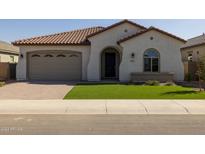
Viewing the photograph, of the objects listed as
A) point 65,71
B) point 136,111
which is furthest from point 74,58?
point 136,111

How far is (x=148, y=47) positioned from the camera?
24609 mm

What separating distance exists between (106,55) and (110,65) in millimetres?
915

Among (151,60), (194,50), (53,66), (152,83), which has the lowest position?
(152,83)

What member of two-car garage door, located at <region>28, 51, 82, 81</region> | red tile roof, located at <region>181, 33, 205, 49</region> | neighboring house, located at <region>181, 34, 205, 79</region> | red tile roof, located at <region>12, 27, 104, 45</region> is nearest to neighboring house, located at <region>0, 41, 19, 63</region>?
red tile roof, located at <region>12, 27, 104, 45</region>

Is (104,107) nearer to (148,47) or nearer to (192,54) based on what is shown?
(148,47)

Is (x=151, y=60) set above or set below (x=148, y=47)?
below

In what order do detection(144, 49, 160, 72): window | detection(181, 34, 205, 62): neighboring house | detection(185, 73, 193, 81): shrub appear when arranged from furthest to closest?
detection(181, 34, 205, 62): neighboring house, detection(185, 73, 193, 81): shrub, detection(144, 49, 160, 72): window

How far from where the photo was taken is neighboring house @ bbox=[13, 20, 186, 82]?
24.6m

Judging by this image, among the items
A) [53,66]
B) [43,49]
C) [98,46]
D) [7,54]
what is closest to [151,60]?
[98,46]

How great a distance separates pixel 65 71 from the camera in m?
27.0

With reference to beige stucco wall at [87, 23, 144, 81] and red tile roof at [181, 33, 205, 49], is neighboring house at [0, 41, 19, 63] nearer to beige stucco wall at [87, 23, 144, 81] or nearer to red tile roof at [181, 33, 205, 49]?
beige stucco wall at [87, 23, 144, 81]

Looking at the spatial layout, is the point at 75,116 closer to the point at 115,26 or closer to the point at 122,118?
the point at 122,118

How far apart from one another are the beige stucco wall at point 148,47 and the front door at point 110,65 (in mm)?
2496

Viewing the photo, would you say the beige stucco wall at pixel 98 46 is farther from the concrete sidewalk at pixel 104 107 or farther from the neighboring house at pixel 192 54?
the concrete sidewalk at pixel 104 107
